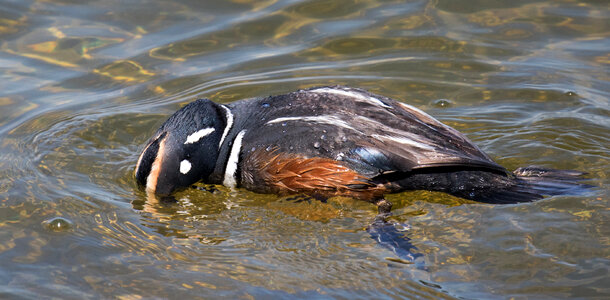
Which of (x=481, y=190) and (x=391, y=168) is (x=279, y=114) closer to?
(x=391, y=168)

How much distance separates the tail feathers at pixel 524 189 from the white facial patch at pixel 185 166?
2.27 metres

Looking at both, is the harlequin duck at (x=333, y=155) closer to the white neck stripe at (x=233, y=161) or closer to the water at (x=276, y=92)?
the white neck stripe at (x=233, y=161)

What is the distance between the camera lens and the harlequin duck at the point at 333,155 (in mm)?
5738

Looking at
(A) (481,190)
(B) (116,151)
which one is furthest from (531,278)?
(B) (116,151)

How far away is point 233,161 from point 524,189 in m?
2.43

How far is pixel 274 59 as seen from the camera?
350 inches

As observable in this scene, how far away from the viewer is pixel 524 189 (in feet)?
19.2

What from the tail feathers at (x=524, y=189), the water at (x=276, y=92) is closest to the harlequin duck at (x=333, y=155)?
the tail feathers at (x=524, y=189)

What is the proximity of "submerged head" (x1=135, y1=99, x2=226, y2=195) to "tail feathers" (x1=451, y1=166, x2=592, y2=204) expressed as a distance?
2156mm

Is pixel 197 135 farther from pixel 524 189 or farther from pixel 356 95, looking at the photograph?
pixel 524 189

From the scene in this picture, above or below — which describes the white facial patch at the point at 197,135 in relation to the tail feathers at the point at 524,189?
above

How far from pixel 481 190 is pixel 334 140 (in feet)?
4.14

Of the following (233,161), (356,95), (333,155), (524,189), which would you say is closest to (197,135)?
(233,161)

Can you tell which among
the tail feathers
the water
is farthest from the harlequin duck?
the water
